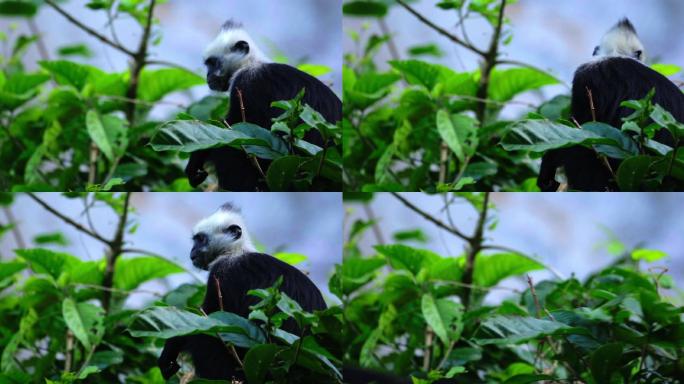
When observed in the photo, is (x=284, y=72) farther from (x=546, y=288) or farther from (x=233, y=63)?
(x=546, y=288)

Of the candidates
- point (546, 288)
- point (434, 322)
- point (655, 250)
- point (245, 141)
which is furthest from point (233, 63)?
point (655, 250)

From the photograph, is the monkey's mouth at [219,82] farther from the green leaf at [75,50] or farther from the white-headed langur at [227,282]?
the green leaf at [75,50]

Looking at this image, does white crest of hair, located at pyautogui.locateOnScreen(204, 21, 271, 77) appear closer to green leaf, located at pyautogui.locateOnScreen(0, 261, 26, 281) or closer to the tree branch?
the tree branch

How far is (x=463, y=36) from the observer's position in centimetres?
252

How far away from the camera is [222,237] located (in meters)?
2.55

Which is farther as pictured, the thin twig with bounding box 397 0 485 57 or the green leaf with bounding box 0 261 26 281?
the green leaf with bounding box 0 261 26 281

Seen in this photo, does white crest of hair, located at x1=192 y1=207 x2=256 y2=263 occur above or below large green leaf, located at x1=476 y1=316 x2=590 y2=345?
above

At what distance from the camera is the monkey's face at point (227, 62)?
255 centimetres

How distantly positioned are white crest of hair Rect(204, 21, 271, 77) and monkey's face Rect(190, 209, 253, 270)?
15.8 inches

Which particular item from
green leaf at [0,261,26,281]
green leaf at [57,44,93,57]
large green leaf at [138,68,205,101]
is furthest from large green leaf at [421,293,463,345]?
green leaf at [57,44,93,57]

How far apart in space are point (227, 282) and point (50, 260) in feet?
2.41

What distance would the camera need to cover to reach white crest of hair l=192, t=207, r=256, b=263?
2521mm

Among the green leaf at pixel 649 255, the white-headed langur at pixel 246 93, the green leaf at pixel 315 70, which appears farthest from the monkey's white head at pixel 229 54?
the green leaf at pixel 649 255

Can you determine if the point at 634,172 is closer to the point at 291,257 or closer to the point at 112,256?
the point at 291,257
